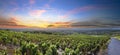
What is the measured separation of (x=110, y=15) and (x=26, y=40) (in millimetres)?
4859

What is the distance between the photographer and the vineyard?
9.98 metres

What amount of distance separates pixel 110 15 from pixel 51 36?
3.10m

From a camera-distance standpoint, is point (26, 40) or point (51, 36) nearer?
point (51, 36)

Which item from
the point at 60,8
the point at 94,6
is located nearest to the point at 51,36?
the point at 60,8

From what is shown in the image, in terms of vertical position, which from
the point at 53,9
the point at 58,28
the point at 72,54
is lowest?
the point at 72,54

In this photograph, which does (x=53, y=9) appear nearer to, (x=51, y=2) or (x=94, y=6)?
(x=51, y=2)

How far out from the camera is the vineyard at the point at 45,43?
32.8 feet

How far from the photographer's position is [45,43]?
36.1ft

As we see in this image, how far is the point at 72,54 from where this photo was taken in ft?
28.8

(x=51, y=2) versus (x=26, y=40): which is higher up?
(x=51, y=2)

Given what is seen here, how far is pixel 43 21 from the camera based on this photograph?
9867mm

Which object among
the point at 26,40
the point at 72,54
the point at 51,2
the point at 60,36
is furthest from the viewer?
the point at 26,40

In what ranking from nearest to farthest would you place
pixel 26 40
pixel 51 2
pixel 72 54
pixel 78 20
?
1. pixel 72 54
2. pixel 51 2
3. pixel 78 20
4. pixel 26 40

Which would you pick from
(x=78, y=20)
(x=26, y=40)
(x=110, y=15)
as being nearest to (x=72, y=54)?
(x=78, y=20)
